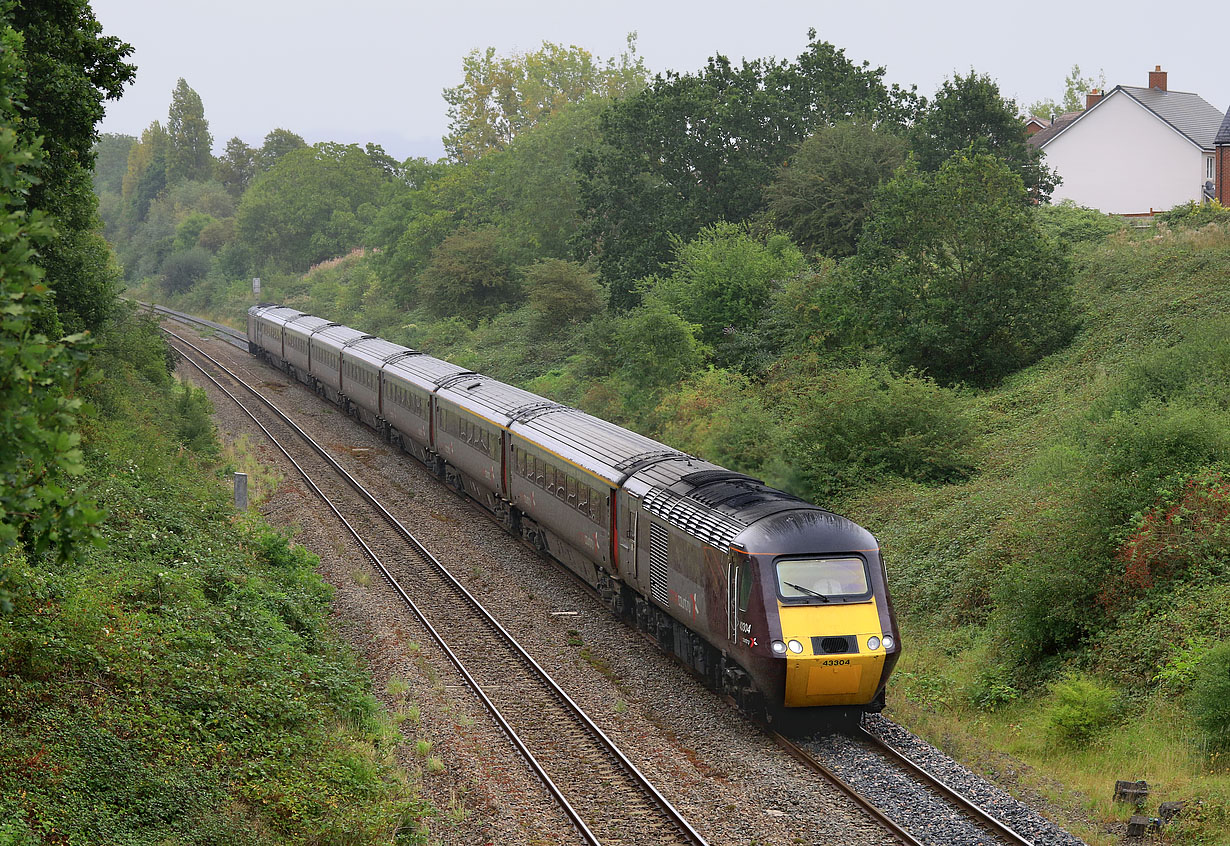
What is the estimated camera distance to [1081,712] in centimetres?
1355

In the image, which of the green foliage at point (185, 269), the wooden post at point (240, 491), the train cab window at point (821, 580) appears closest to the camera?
the train cab window at point (821, 580)

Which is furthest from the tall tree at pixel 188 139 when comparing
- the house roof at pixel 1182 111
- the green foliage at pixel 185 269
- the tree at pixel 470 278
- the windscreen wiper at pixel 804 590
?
the windscreen wiper at pixel 804 590

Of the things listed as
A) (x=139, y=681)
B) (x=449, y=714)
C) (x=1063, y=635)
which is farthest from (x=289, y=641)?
(x=1063, y=635)

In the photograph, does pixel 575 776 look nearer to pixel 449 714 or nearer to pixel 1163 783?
pixel 449 714

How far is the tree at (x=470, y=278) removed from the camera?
58.4 metres

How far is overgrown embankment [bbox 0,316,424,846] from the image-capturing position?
9609 mm

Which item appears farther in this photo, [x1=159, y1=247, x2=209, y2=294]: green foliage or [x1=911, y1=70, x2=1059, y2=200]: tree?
[x1=159, y1=247, x2=209, y2=294]: green foliage

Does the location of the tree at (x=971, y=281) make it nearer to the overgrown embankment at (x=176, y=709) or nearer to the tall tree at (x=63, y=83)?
the overgrown embankment at (x=176, y=709)

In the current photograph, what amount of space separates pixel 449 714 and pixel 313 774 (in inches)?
145

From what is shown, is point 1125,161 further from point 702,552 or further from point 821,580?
point 821,580

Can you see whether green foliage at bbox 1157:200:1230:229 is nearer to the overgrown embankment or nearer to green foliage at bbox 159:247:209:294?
the overgrown embankment

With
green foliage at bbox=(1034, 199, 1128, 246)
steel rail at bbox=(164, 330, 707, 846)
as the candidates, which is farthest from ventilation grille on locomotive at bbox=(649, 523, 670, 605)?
green foliage at bbox=(1034, 199, 1128, 246)

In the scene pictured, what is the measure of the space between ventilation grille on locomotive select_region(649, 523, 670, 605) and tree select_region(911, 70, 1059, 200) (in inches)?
1159

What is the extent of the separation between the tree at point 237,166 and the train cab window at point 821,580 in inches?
4541
